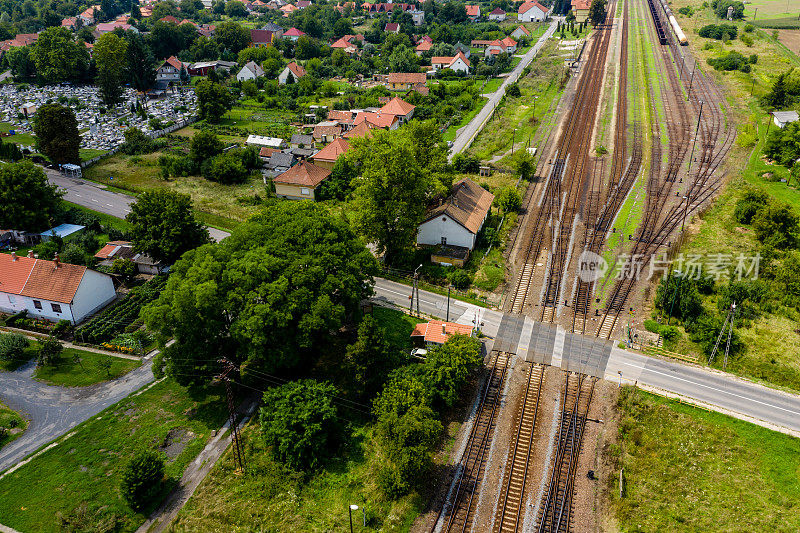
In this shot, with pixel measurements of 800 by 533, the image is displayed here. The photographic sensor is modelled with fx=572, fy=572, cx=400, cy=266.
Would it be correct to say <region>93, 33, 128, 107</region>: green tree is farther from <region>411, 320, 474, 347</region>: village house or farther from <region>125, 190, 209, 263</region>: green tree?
<region>411, 320, 474, 347</region>: village house

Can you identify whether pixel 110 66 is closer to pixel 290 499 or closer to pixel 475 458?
pixel 290 499

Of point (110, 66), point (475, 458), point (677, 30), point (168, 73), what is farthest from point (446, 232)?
point (677, 30)

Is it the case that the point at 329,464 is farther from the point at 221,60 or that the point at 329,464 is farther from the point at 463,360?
the point at 221,60

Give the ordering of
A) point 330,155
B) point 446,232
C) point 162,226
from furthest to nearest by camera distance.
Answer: point 330,155, point 446,232, point 162,226

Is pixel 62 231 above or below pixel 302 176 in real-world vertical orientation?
below

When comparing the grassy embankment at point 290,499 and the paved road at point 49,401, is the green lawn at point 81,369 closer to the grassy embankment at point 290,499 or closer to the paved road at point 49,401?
the paved road at point 49,401

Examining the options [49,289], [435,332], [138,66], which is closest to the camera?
[435,332]

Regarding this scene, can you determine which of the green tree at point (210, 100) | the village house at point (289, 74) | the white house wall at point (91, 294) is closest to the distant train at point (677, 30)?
the village house at point (289, 74)

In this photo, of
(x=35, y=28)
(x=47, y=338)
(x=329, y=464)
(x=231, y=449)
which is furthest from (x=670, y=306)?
(x=35, y=28)
